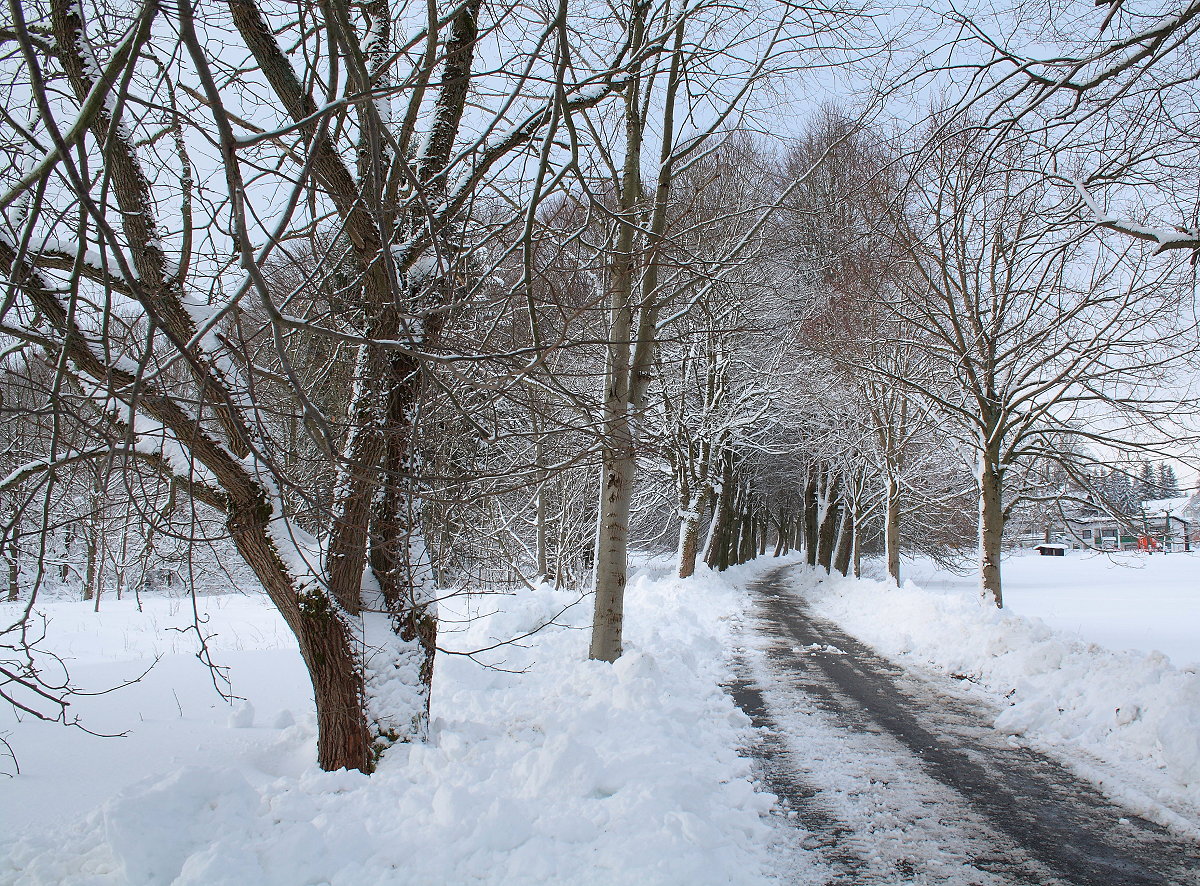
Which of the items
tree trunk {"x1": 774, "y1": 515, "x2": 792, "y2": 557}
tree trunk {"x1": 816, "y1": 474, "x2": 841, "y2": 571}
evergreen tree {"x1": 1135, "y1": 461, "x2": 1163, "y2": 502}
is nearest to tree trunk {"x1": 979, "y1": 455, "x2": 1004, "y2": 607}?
evergreen tree {"x1": 1135, "y1": 461, "x2": 1163, "y2": 502}

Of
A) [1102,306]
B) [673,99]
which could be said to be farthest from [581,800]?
[1102,306]

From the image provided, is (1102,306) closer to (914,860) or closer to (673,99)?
(673,99)

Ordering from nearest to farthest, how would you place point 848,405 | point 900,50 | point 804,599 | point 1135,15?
point 1135,15
point 900,50
point 848,405
point 804,599

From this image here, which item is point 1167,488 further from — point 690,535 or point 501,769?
point 690,535

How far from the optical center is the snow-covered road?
3660 millimetres

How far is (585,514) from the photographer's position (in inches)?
880

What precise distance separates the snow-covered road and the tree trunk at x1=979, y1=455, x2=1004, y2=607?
14.7ft

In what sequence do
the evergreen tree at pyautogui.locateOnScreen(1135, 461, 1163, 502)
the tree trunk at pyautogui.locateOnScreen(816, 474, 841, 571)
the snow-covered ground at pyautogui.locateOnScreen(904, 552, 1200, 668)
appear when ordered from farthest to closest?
1. the tree trunk at pyautogui.locateOnScreen(816, 474, 841, 571)
2. the snow-covered ground at pyautogui.locateOnScreen(904, 552, 1200, 668)
3. the evergreen tree at pyautogui.locateOnScreen(1135, 461, 1163, 502)

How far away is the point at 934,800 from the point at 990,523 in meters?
8.10

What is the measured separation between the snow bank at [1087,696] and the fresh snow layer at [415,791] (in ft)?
8.22

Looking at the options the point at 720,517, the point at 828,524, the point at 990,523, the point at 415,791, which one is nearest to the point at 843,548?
the point at 828,524

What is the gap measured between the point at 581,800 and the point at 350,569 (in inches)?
79.2

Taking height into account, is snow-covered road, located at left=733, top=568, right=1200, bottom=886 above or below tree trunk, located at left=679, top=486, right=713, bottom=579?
below

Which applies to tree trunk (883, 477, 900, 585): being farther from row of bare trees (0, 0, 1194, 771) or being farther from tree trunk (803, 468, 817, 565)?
tree trunk (803, 468, 817, 565)
